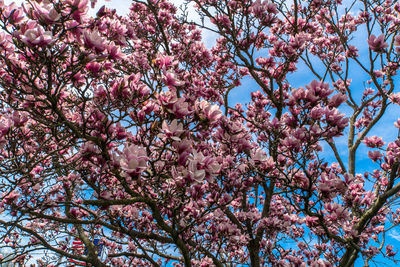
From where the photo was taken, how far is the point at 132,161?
1.84 metres

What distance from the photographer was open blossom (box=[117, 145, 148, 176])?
6.03 ft

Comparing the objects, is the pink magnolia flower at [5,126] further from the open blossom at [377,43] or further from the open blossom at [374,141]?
the open blossom at [374,141]

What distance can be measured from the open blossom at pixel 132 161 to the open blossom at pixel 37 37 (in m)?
0.90

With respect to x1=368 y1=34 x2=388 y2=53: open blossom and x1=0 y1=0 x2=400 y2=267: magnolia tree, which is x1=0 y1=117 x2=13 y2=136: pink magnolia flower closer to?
x1=0 y1=0 x2=400 y2=267: magnolia tree

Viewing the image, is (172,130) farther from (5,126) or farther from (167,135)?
(5,126)

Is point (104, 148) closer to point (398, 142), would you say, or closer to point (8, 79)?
point (8, 79)

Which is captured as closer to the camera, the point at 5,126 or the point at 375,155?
the point at 5,126

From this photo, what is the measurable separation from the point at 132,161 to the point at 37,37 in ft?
3.48

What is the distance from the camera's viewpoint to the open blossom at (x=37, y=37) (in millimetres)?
1771

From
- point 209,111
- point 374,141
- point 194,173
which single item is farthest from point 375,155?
point 194,173

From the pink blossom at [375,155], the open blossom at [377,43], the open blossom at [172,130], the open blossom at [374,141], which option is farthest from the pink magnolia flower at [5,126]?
the open blossom at [374,141]

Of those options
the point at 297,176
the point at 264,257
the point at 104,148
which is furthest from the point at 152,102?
the point at 264,257

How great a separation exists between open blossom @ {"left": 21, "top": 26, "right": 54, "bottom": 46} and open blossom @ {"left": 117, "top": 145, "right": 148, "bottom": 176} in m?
0.90

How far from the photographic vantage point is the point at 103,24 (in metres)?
2.57
